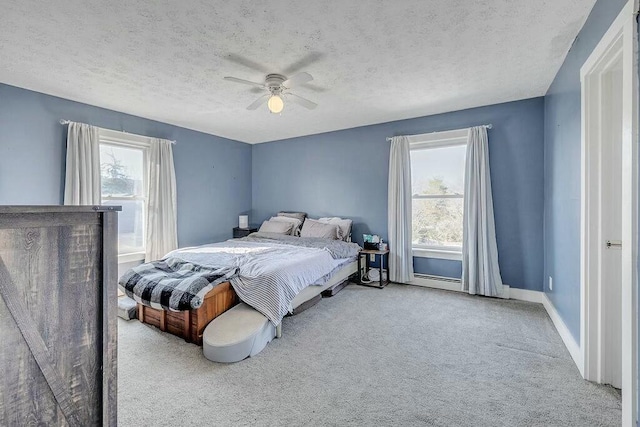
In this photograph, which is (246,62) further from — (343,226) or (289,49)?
(343,226)

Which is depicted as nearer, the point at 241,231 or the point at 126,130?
the point at 126,130

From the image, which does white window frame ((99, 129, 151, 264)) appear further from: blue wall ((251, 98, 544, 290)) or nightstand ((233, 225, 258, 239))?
blue wall ((251, 98, 544, 290))

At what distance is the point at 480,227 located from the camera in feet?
12.0

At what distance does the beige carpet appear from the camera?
A: 1.66 meters

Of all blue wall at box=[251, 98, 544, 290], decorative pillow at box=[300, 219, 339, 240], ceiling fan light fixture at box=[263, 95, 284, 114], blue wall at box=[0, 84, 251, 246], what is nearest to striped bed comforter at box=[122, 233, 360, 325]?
decorative pillow at box=[300, 219, 339, 240]

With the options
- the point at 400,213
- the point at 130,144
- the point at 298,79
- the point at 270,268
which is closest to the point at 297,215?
the point at 400,213

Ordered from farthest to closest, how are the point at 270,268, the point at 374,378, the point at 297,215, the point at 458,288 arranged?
the point at 297,215 → the point at 458,288 → the point at 270,268 → the point at 374,378

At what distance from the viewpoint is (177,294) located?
8.02 ft

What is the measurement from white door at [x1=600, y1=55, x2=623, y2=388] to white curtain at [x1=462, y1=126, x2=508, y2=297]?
1719mm

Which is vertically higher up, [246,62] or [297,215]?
[246,62]

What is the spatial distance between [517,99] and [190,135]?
4.80 m

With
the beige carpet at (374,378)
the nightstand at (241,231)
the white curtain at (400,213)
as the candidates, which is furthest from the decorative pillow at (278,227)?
the beige carpet at (374,378)

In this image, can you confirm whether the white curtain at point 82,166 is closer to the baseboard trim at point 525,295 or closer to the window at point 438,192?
the window at point 438,192

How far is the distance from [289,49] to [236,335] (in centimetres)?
236
